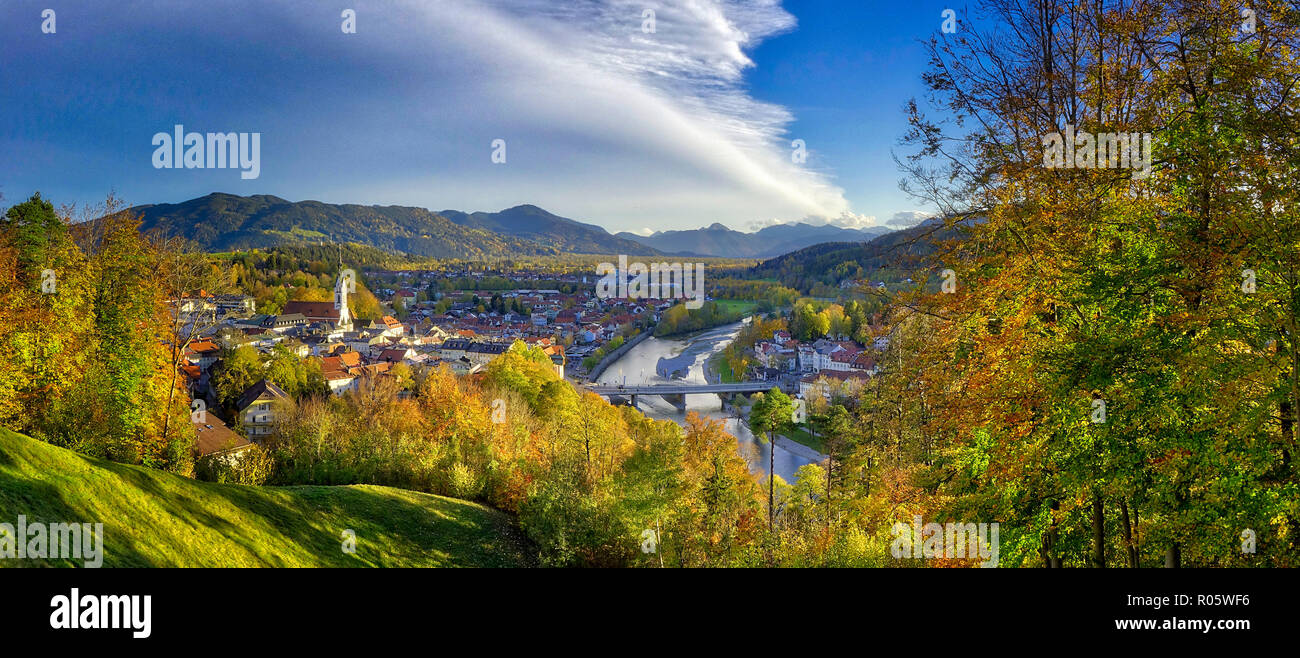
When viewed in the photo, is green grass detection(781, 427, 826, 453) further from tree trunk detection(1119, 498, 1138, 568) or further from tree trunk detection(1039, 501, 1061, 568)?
tree trunk detection(1119, 498, 1138, 568)

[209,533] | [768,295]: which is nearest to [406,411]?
[209,533]

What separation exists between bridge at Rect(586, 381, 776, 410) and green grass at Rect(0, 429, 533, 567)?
26131 millimetres

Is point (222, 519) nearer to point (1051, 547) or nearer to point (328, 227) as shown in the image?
point (1051, 547)

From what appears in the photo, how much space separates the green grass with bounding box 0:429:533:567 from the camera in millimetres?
5043

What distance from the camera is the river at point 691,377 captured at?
92.7ft

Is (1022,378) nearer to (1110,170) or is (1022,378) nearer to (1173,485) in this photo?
(1173,485)

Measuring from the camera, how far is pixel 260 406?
24.5 meters

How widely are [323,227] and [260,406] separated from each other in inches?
5586

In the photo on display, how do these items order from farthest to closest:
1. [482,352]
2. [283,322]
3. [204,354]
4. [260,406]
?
[283,322] < [482,352] < [204,354] < [260,406]

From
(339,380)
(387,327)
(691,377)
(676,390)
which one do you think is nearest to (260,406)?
(339,380)

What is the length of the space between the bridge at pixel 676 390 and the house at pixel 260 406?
60.4 feet

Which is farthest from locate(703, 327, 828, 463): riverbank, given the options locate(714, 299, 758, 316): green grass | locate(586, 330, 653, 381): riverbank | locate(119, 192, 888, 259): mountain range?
locate(119, 192, 888, 259): mountain range
